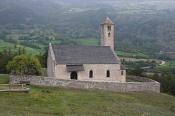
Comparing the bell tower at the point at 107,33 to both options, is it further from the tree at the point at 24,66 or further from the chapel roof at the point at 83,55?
the tree at the point at 24,66

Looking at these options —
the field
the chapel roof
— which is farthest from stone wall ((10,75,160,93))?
the chapel roof

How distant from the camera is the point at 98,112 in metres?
40.1

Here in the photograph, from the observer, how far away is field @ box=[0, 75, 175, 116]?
3872 centimetres

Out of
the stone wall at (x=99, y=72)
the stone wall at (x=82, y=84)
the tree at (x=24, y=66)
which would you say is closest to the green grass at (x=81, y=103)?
the stone wall at (x=82, y=84)

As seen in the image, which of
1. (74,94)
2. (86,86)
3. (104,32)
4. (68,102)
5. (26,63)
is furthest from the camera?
(104,32)

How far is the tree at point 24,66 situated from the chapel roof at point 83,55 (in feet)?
9.91

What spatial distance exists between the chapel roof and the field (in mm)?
8548

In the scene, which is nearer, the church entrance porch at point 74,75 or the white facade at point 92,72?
the white facade at point 92,72

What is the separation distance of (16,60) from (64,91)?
1121 cm

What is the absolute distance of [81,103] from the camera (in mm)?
43500

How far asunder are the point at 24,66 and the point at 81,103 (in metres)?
14.8

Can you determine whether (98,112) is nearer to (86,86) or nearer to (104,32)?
(86,86)

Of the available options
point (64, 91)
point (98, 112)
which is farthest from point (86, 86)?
point (98, 112)

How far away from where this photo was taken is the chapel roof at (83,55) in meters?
58.5
